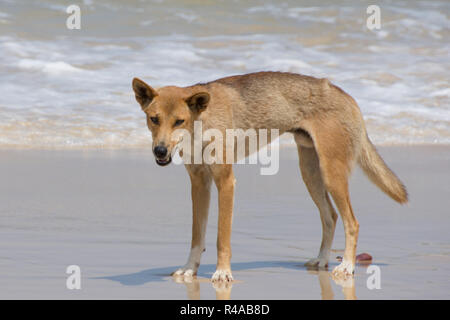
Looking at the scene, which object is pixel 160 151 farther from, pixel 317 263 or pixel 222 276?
pixel 317 263

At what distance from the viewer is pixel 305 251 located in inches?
261

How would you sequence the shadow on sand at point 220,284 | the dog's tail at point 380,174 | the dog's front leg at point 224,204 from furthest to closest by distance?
1. the dog's tail at point 380,174
2. the dog's front leg at point 224,204
3. the shadow on sand at point 220,284

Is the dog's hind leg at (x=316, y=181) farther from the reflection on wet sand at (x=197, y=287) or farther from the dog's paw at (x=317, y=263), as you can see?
the reflection on wet sand at (x=197, y=287)

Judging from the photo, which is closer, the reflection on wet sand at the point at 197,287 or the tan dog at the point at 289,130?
Result: the reflection on wet sand at the point at 197,287

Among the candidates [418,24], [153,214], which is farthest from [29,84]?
[418,24]

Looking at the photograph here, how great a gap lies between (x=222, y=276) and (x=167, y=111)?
1266 mm

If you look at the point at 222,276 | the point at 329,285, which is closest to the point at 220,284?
the point at 222,276

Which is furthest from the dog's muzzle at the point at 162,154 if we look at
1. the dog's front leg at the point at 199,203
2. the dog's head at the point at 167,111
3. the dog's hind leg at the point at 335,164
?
the dog's hind leg at the point at 335,164

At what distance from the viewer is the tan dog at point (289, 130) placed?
5492mm

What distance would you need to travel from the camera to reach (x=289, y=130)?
6.27 metres

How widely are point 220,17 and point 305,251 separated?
21201 mm

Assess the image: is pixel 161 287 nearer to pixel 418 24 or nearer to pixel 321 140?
pixel 321 140

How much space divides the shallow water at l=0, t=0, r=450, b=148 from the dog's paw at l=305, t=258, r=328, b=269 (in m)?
7.59

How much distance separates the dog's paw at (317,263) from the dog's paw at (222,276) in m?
0.85
